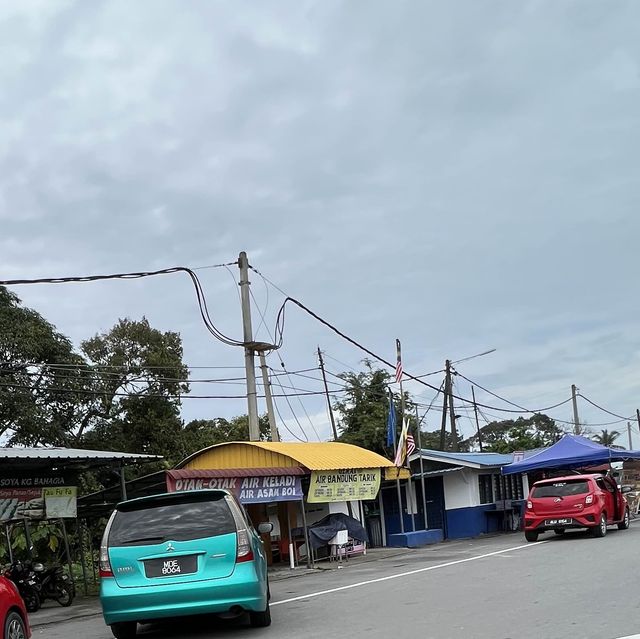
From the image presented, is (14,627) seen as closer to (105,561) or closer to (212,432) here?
(105,561)

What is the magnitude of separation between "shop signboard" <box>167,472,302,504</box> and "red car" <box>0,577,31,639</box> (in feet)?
28.6

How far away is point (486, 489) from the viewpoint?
102ft

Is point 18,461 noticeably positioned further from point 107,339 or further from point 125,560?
point 107,339

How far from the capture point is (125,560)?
8695 mm

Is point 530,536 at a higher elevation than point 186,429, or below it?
below

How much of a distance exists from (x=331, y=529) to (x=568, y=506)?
5.82 meters

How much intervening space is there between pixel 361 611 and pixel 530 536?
12.2 meters

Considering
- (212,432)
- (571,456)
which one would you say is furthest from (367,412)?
(571,456)

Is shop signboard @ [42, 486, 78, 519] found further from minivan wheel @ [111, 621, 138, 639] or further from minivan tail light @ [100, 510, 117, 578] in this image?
minivan tail light @ [100, 510, 117, 578]

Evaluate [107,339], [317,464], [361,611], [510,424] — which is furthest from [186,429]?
[510,424]

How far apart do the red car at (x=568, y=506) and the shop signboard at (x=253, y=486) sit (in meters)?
5.88

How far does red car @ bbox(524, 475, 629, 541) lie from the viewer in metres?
20.2

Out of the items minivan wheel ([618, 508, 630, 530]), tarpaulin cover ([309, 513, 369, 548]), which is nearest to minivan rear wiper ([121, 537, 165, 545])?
tarpaulin cover ([309, 513, 369, 548])

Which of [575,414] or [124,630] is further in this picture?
[575,414]
